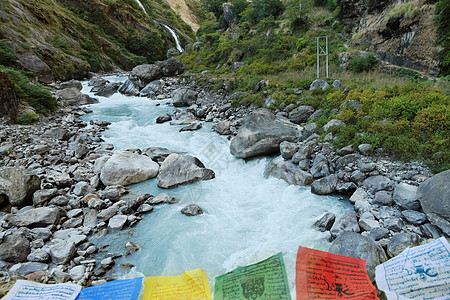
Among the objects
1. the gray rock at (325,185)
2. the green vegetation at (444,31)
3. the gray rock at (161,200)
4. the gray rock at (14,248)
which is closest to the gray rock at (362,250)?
the gray rock at (325,185)

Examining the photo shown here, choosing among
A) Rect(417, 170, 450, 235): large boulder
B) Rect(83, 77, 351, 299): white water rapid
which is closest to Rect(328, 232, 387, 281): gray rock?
Rect(83, 77, 351, 299): white water rapid

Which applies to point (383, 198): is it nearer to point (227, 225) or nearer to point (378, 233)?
point (378, 233)

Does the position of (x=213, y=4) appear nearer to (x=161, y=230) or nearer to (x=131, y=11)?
(x=131, y=11)

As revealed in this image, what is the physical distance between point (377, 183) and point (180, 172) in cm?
550

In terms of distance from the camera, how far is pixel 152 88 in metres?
19.2

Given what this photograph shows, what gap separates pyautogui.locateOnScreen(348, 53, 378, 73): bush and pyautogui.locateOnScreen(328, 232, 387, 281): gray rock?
11547 millimetres

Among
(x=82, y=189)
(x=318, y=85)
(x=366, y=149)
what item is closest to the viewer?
(x=366, y=149)

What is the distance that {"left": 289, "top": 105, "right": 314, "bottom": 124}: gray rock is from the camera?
9703mm

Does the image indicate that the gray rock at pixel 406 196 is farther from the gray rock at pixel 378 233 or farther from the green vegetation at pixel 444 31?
the green vegetation at pixel 444 31

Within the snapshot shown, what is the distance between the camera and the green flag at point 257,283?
3.06m

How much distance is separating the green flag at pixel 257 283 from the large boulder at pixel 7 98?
12.1m

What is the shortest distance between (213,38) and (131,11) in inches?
873

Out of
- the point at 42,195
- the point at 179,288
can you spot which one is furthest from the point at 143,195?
the point at 179,288

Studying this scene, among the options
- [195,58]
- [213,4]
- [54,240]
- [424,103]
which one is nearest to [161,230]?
[54,240]
